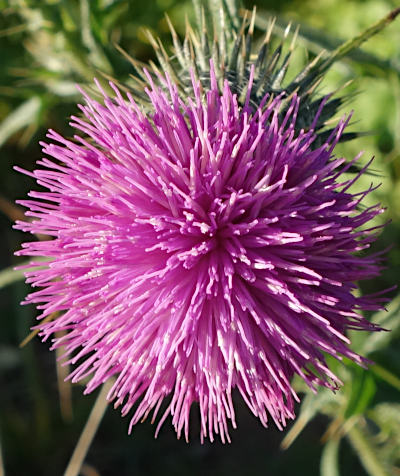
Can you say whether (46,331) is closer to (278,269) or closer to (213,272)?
(213,272)

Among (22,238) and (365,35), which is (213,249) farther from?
(22,238)

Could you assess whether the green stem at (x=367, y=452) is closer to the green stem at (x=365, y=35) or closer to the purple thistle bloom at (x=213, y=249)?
the purple thistle bloom at (x=213, y=249)

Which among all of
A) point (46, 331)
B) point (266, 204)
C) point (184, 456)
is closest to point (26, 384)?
point (184, 456)

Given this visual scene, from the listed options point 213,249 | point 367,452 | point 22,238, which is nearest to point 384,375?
point 367,452

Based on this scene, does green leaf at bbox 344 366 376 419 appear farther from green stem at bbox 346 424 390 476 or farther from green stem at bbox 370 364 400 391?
green stem at bbox 346 424 390 476

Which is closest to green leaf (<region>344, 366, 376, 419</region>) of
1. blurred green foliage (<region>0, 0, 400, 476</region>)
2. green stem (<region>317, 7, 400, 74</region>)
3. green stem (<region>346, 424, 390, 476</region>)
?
blurred green foliage (<region>0, 0, 400, 476</region>)

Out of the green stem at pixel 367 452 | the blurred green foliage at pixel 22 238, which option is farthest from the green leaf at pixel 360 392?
the green stem at pixel 367 452
